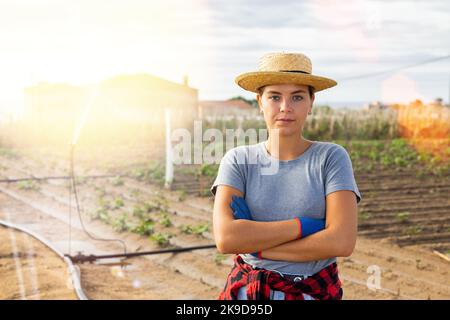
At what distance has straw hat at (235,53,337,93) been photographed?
207 centimetres

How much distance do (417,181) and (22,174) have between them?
29.2 feet

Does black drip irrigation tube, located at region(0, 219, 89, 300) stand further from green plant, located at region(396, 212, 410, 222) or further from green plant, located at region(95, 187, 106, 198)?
green plant, located at region(396, 212, 410, 222)

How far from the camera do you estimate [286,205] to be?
6.67 ft

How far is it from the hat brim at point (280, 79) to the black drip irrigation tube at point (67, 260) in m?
3.35

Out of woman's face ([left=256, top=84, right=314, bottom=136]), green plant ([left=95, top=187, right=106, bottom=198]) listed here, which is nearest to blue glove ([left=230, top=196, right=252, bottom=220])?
woman's face ([left=256, top=84, right=314, bottom=136])

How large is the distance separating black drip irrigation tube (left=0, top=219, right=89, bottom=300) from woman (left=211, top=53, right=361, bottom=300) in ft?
10.6

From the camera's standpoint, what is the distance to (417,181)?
34.6 feet

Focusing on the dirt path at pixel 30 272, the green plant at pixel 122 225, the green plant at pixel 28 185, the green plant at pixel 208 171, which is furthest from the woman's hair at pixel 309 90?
the green plant at pixel 28 185

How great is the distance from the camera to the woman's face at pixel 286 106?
2.06m

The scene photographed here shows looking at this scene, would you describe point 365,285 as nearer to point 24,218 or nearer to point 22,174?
point 24,218

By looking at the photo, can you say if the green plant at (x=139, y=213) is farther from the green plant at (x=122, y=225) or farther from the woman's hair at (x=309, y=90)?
the woman's hair at (x=309, y=90)

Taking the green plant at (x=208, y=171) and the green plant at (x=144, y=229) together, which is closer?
the green plant at (x=144, y=229)

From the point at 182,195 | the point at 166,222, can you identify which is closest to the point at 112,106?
the point at 182,195

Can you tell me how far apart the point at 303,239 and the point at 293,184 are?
0.20 meters
